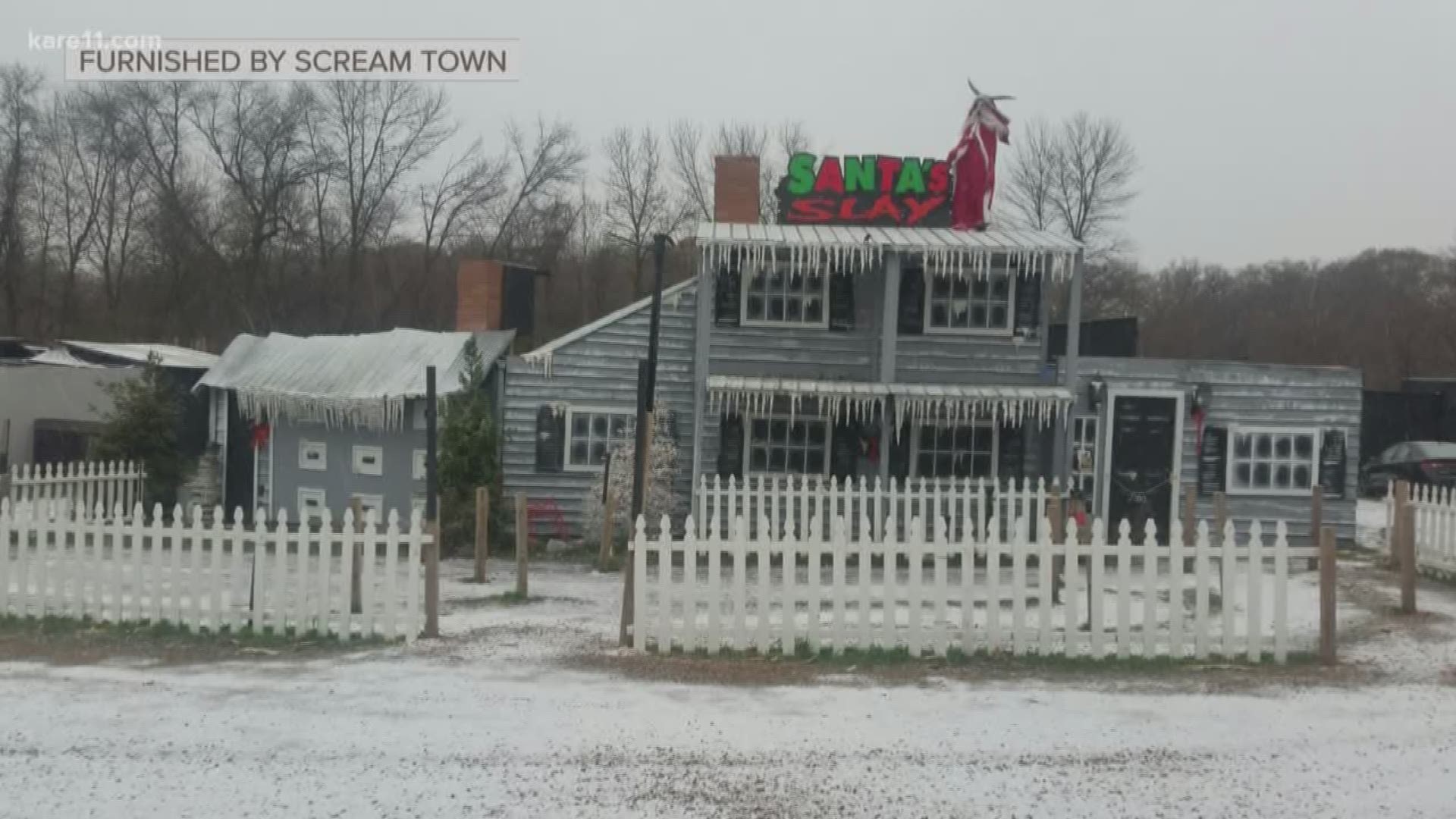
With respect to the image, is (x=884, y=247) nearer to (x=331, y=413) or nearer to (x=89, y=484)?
(x=331, y=413)

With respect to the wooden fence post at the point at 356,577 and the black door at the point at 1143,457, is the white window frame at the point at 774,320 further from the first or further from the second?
the wooden fence post at the point at 356,577

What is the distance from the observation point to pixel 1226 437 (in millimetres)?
18766

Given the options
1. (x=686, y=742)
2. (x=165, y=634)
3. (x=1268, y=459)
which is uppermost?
(x=1268, y=459)

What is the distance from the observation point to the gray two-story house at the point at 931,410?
18.5m

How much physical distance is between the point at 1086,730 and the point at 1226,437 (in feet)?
40.5

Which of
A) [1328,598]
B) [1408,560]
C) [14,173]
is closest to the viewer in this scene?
[1328,598]

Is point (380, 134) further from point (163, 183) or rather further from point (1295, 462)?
point (1295, 462)

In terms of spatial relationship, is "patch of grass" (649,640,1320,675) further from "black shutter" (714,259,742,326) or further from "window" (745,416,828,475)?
"black shutter" (714,259,742,326)

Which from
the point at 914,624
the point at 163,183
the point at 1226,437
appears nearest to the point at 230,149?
the point at 163,183

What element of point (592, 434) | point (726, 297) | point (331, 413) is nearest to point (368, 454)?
point (331, 413)

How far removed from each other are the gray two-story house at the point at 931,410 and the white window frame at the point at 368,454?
2.36 meters

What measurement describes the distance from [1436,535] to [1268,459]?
4.06 metres

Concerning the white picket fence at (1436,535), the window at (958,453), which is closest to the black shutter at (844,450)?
the window at (958,453)

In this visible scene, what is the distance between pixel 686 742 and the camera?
24.3 ft
